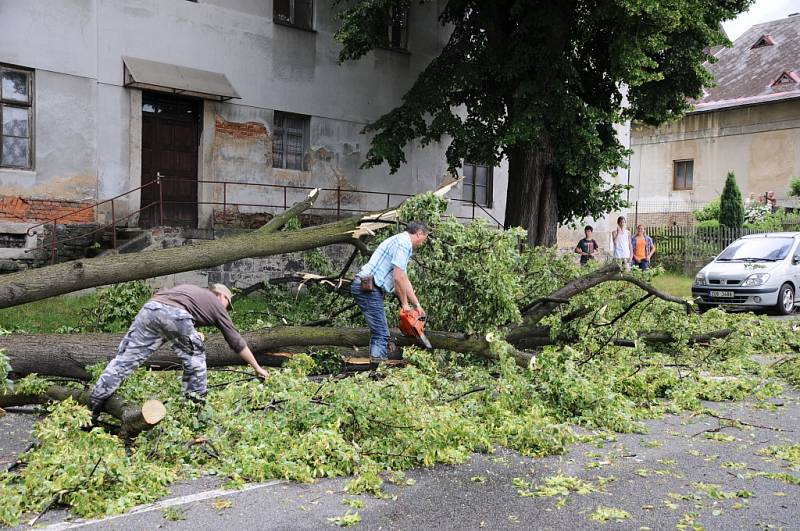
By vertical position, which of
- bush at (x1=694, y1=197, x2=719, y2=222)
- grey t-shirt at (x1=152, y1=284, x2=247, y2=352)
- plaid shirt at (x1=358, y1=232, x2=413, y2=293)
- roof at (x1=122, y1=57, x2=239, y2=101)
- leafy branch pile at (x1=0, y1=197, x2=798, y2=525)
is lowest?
leafy branch pile at (x1=0, y1=197, x2=798, y2=525)

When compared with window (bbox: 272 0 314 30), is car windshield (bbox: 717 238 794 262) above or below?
below

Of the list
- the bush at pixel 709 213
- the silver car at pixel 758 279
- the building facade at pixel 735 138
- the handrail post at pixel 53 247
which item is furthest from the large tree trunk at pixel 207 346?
the bush at pixel 709 213

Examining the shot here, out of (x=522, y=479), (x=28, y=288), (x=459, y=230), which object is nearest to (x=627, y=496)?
(x=522, y=479)

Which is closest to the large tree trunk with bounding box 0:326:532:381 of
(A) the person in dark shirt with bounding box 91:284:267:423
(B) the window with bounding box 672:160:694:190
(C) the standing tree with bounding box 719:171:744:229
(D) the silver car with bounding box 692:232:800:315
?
(A) the person in dark shirt with bounding box 91:284:267:423

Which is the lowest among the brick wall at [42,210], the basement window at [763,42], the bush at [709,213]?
the brick wall at [42,210]

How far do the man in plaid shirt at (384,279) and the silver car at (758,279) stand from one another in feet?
31.5

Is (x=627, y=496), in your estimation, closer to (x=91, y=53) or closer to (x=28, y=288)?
(x=28, y=288)

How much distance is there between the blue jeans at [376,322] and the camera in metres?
7.77

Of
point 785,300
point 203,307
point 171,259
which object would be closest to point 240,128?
point 171,259

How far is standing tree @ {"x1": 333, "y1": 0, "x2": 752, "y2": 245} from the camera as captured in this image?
554 inches

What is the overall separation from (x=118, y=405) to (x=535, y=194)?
1133 centimetres

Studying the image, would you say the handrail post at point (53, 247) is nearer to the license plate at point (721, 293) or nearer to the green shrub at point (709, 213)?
the license plate at point (721, 293)

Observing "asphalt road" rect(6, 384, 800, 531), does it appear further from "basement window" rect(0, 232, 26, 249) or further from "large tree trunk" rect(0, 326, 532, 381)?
"basement window" rect(0, 232, 26, 249)

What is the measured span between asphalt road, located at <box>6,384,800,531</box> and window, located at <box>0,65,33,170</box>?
29.3 ft
